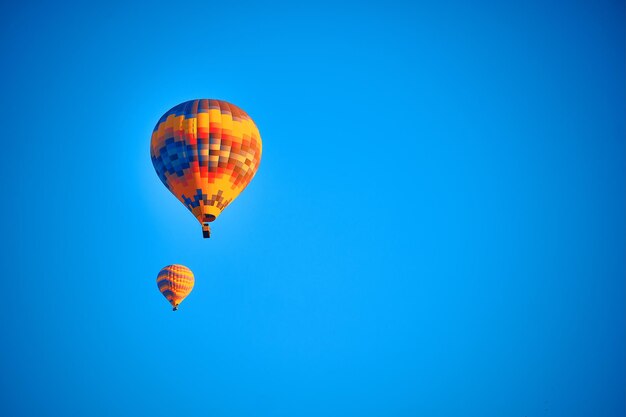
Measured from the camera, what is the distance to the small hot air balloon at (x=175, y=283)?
1675 inches

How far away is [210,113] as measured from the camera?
27.6 meters

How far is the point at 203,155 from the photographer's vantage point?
87.7ft

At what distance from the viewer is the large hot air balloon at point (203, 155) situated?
87.7ft

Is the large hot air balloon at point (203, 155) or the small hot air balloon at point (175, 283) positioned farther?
the small hot air balloon at point (175, 283)

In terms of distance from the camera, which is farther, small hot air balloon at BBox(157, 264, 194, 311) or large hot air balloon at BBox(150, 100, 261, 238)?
small hot air balloon at BBox(157, 264, 194, 311)

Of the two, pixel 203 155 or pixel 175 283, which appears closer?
pixel 203 155

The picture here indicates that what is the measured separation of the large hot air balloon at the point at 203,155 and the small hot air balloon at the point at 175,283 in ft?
57.3

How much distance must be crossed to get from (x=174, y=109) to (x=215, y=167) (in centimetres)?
516

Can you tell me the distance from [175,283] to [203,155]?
20.1 metres

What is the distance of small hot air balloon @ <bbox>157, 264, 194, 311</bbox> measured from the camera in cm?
4256

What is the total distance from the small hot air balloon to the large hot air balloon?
687 inches

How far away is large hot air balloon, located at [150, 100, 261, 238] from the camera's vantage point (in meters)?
26.7

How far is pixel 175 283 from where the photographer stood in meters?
42.7

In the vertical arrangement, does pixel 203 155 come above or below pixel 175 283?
below
